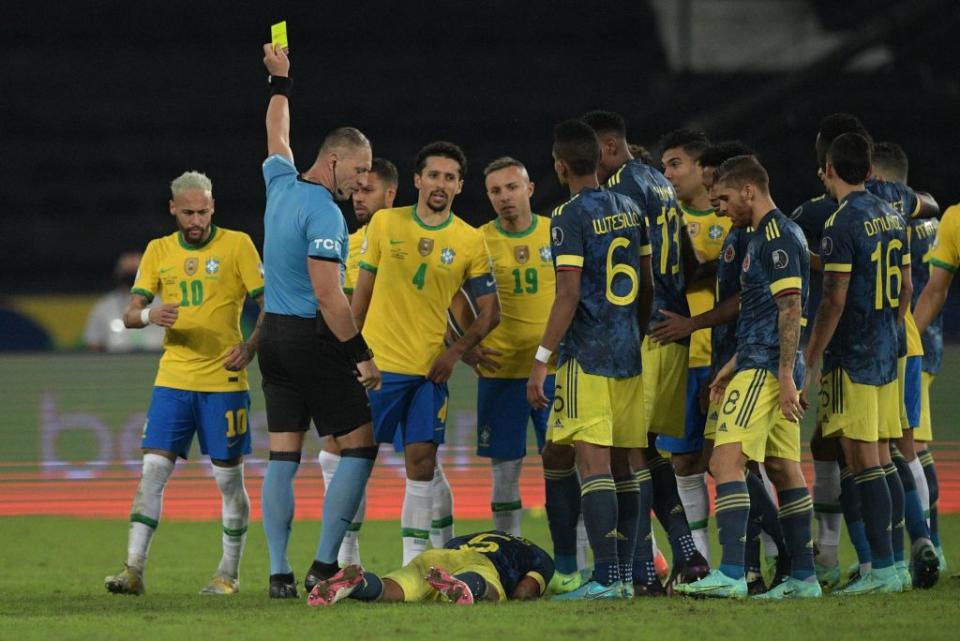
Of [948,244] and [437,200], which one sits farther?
[948,244]

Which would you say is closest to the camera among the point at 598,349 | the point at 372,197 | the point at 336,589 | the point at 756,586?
the point at 336,589

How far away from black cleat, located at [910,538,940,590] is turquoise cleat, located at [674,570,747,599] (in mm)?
1142

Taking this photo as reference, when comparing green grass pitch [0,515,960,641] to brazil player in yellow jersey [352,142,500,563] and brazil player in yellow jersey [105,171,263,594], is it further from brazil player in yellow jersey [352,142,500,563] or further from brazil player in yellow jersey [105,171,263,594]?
brazil player in yellow jersey [352,142,500,563]

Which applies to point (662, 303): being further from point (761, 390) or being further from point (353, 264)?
point (353, 264)

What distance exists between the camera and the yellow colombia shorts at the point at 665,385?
757 cm

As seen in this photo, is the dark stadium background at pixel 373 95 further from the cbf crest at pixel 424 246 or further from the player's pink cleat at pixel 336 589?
the player's pink cleat at pixel 336 589

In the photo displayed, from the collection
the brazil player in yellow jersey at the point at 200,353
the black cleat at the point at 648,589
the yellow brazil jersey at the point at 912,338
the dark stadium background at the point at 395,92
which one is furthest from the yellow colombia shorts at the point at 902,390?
the dark stadium background at the point at 395,92

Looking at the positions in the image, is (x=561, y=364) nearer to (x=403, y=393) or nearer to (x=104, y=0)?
(x=403, y=393)

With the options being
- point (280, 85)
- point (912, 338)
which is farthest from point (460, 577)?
point (912, 338)

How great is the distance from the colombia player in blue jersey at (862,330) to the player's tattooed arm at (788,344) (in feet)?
1.24

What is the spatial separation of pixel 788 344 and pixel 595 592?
1458 mm

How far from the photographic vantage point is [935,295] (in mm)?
8352

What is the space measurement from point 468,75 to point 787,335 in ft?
66.4

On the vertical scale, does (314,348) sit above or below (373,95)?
below
